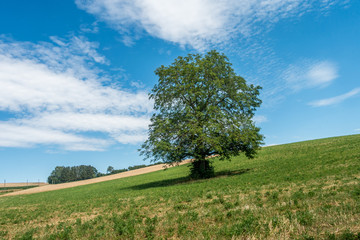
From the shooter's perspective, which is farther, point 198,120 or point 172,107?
point 172,107

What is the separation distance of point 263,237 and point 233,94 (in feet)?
79.4

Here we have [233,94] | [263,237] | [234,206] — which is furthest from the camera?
[233,94]

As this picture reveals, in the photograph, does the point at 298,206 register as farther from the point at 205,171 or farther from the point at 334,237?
the point at 205,171

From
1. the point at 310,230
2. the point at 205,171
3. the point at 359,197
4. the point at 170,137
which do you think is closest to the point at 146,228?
the point at 310,230

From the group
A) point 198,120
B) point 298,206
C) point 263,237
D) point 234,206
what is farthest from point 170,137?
point 263,237

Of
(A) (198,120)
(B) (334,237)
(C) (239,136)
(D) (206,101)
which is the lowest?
(B) (334,237)

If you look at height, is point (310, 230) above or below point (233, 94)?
below

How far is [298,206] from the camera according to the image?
33.5 feet

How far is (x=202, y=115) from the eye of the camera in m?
28.8

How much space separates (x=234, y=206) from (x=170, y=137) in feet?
60.0

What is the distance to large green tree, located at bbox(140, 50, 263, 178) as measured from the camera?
28266 millimetres

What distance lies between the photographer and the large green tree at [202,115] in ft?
92.7

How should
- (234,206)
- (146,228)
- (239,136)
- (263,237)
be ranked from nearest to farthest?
1. (263,237)
2. (146,228)
3. (234,206)
4. (239,136)

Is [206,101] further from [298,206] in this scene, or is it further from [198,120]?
[298,206]
